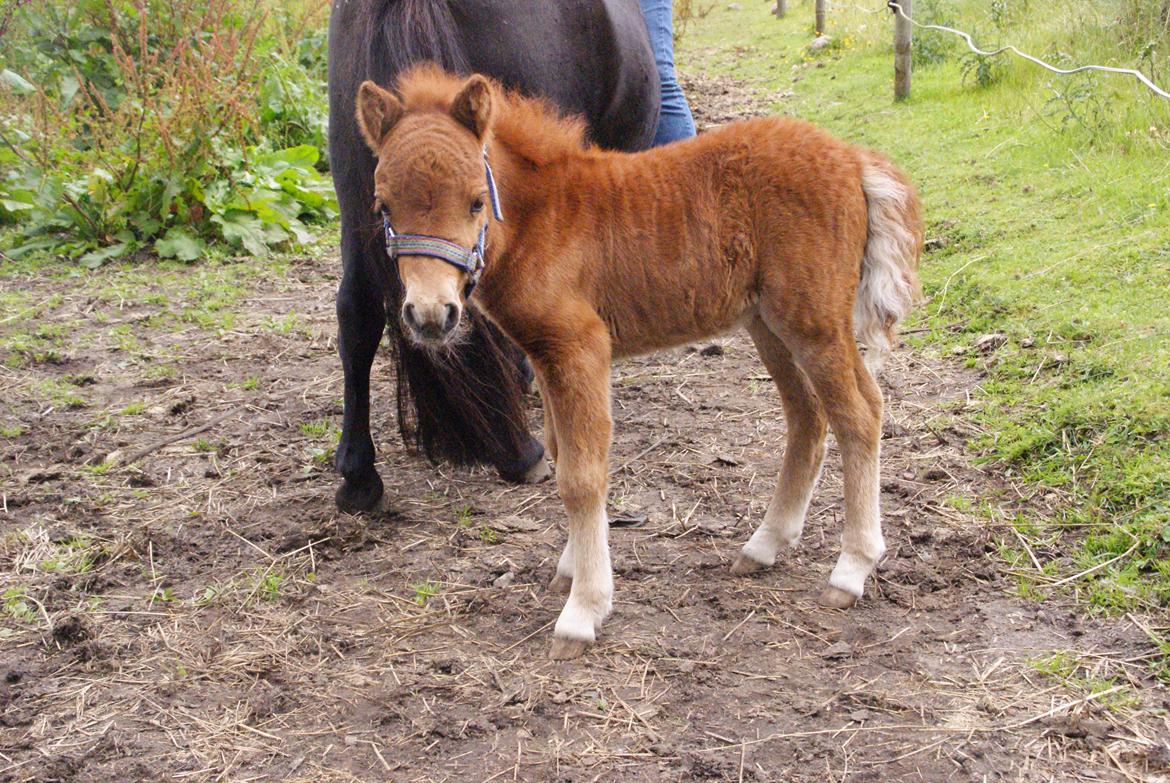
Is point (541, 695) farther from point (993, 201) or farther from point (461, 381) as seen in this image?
point (993, 201)

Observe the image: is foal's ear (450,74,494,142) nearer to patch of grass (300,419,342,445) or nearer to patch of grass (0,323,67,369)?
patch of grass (300,419,342,445)

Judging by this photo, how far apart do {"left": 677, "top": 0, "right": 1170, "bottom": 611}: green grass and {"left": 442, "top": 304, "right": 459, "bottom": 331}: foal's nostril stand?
1891 mm

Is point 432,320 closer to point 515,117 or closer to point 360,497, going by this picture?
point 515,117

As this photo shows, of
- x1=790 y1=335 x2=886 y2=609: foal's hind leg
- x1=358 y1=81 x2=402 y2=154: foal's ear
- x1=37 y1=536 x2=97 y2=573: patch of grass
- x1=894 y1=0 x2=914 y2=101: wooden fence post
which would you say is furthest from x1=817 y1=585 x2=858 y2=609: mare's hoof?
x1=894 y1=0 x2=914 y2=101: wooden fence post

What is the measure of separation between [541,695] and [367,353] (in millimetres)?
1527

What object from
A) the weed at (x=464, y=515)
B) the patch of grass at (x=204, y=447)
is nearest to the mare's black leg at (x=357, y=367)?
the weed at (x=464, y=515)

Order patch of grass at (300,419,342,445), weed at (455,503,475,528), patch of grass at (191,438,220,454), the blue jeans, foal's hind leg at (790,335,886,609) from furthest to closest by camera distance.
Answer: the blue jeans, patch of grass at (300,419,342,445), patch of grass at (191,438,220,454), weed at (455,503,475,528), foal's hind leg at (790,335,886,609)

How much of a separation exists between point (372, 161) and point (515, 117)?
1.91 feet

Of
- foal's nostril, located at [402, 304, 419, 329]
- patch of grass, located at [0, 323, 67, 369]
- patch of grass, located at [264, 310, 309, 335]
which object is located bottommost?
patch of grass, located at [264, 310, 309, 335]

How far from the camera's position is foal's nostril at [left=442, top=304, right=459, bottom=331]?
2.55m

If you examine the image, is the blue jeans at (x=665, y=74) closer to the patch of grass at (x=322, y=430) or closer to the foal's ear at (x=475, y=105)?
the patch of grass at (x=322, y=430)

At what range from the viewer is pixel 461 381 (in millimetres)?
3648

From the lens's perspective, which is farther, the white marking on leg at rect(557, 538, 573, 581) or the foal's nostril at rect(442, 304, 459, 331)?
the white marking on leg at rect(557, 538, 573, 581)

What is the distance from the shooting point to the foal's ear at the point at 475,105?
270 centimetres
